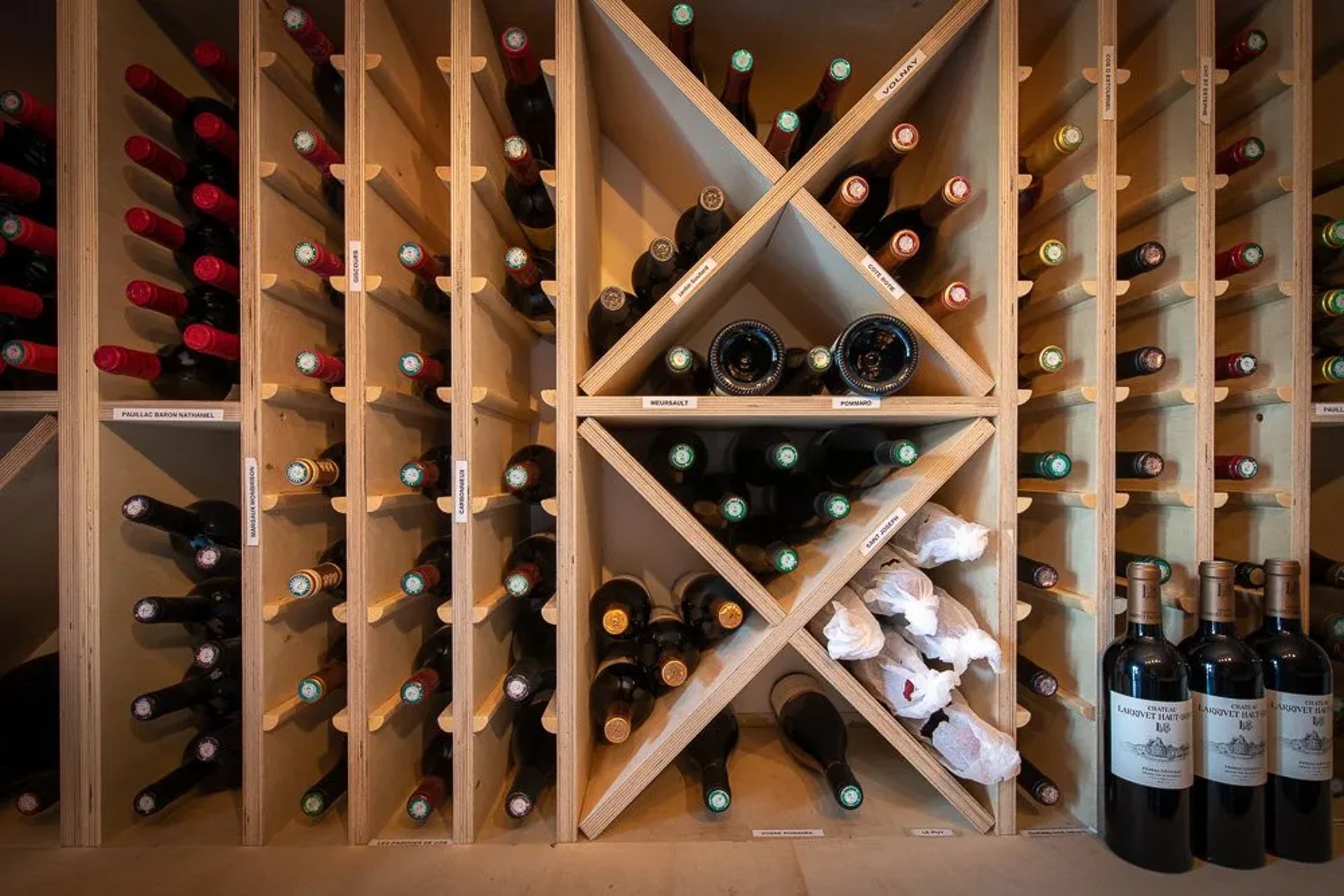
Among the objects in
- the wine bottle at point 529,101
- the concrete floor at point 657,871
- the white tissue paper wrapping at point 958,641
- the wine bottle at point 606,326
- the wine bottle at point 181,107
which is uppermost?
the wine bottle at point 529,101

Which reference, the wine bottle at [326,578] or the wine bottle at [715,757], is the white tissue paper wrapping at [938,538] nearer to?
the wine bottle at [715,757]

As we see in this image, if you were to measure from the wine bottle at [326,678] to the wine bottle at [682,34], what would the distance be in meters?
0.97

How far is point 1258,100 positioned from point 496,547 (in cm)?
128

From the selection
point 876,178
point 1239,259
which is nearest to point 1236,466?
point 1239,259

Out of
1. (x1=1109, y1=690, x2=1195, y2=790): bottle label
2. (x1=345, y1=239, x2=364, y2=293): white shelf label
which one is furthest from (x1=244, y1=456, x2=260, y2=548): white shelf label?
(x1=1109, y1=690, x2=1195, y2=790): bottle label

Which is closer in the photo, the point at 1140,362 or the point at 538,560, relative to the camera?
the point at 1140,362

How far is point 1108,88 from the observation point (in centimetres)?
68

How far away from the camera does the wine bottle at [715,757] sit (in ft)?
2.24

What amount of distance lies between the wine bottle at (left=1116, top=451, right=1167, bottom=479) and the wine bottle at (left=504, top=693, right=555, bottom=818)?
2.91ft

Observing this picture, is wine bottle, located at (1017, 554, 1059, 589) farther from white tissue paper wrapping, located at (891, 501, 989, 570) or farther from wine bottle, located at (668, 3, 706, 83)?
wine bottle, located at (668, 3, 706, 83)

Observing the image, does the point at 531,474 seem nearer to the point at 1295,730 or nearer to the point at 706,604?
the point at 706,604

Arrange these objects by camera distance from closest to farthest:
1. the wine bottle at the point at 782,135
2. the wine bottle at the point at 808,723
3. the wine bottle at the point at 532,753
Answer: the wine bottle at the point at 782,135
the wine bottle at the point at 532,753
the wine bottle at the point at 808,723

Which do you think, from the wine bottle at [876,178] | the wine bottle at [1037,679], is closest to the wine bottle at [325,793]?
the wine bottle at [1037,679]

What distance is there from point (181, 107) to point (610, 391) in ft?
2.33
